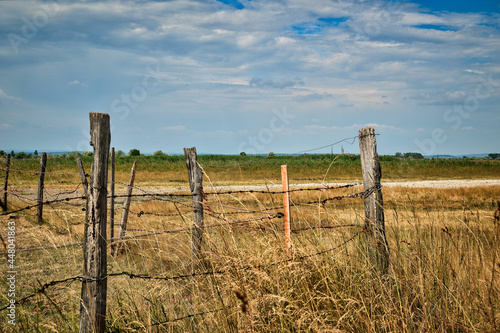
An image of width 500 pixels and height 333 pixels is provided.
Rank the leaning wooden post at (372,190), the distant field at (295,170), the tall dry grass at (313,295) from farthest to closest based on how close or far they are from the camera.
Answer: the distant field at (295,170) < the leaning wooden post at (372,190) < the tall dry grass at (313,295)

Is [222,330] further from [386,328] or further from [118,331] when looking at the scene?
[386,328]

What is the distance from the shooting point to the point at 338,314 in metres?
2.74

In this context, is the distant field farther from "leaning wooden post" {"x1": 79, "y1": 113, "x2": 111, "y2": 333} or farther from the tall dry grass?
"leaning wooden post" {"x1": 79, "y1": 113, "x2": 111, "y2": 333}

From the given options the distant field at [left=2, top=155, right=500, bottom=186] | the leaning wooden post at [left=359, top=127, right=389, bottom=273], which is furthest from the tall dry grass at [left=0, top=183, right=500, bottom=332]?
the distant field at [left=2, top=155, right=500, bottom=186]

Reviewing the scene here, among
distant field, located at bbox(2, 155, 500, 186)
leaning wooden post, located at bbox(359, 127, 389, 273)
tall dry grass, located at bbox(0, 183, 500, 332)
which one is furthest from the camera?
distant field, located at bbox(2, 155, 500, 186)

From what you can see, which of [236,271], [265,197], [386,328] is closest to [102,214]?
[236,271]

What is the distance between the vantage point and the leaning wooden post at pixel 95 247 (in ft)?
8.59

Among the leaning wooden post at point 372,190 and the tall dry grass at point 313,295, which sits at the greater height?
the leaning wooden post at point 372,190

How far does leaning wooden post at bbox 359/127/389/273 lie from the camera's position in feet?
11.7

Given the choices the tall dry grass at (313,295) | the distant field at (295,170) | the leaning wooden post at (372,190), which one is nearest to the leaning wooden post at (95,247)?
the tall dry grass at (313,295)

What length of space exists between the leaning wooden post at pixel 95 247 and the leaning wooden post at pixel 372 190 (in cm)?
244

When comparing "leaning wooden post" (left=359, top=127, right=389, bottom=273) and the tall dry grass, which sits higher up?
"leaning wooden post" (left=359, top=127, right=389, bottom=273)

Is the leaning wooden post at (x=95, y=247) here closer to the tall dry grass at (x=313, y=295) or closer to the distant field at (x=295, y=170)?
the tall dry grass at (x=313, y=295)

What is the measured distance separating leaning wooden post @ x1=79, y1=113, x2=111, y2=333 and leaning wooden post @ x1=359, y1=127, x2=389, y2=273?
8.00 ft
